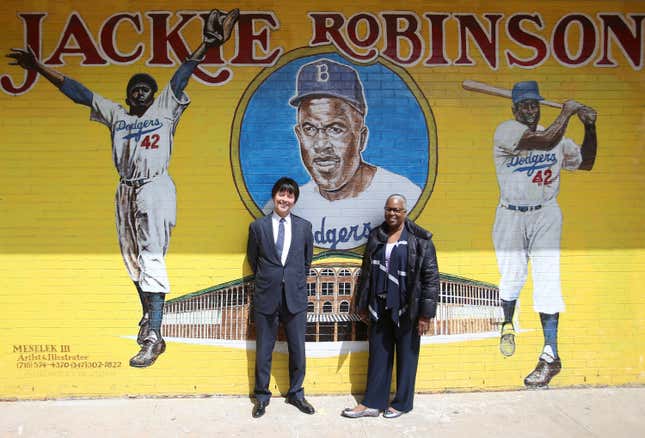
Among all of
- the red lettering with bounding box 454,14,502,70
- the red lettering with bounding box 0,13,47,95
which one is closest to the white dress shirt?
the red lettering with bounding box 454,14,502,70

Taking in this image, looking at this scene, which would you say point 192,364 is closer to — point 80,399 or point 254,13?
point 80,399

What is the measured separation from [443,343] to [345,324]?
37.6 inches

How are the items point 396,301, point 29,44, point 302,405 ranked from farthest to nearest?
point 29,44
point 302,405
point 396,301

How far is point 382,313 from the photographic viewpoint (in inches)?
184

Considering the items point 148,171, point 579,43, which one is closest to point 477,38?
point 579,43

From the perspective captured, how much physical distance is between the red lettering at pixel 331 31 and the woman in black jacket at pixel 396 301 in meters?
1.46

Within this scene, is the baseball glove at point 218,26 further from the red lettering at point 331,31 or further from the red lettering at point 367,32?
the red lettering at point 367,32

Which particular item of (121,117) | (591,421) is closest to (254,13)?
(121,117)

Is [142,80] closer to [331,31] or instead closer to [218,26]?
[218,26]

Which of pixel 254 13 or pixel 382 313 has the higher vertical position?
pixel 254 13

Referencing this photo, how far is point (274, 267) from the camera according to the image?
4652mm

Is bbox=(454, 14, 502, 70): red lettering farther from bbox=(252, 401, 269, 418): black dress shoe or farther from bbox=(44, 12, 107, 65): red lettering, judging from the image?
bbox=(252, 401, 269, 418): black dress shoe

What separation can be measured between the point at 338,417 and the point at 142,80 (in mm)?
3503

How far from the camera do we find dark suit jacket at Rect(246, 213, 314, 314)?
4.64 m
